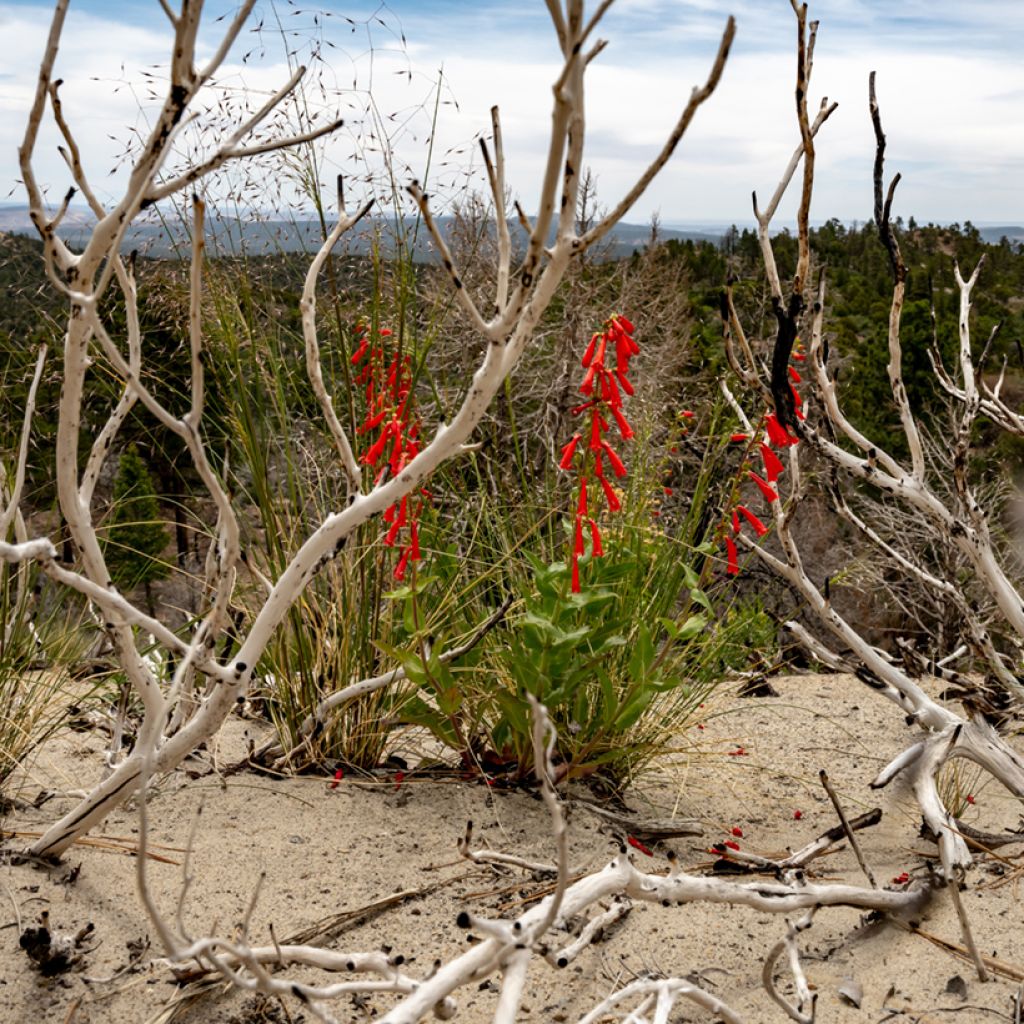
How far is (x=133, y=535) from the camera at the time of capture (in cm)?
1010

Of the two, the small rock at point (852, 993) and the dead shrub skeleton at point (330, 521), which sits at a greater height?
the dead shrub skeleton at point (330, 521)

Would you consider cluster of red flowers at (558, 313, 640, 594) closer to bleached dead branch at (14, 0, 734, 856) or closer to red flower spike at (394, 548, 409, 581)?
red flower spike at (394, 548, 409, 581)

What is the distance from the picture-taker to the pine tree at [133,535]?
3.09 meters

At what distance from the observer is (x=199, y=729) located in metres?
2.02

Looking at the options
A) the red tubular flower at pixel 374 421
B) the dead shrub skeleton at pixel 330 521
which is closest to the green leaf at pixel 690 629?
the dead shrub skeleton at pixel 330 521

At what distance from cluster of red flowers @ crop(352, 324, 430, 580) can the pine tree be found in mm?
605

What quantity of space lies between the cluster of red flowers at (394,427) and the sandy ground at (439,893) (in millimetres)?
719

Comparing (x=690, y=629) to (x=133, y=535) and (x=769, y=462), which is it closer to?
(x=769, y=462)

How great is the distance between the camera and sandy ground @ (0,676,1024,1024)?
2.06 metres

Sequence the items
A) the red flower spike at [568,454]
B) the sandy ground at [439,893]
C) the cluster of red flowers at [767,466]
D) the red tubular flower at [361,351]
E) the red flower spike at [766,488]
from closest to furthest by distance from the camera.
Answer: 1. the sandy ground at [439,893]
2. the red flower spike at [568,454]
3. the cluster of red flowers at [767,466]
4. the red flower spike at [766,488]
5. the red tubular flower at [361,351]

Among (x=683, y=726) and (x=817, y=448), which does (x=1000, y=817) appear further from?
(x=817, y=448)

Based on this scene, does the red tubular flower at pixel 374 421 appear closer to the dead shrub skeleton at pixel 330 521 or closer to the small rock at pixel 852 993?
the dead shrub skeleton at pixel 330 521

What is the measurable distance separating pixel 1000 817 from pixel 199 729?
8.04ft

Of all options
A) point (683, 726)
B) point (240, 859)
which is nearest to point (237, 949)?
point (240, 859)
